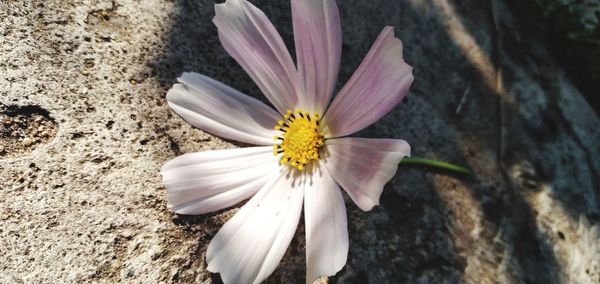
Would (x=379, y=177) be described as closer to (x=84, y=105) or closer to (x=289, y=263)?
(x=289, y=263)

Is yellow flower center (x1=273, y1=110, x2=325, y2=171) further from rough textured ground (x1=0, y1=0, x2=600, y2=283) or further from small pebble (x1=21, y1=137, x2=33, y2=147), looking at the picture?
small pebble (x1=21, y1=137, x2=33, y2=147)

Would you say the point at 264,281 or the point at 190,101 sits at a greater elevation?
the point at 190,101

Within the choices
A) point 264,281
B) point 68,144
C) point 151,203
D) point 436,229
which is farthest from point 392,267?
point 68,144

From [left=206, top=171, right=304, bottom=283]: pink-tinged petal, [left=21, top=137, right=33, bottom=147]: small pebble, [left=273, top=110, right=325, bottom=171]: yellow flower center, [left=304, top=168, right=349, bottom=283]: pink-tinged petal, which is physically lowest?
[left=206, top=171, right=304, bottom=283]: pink-tinged petal

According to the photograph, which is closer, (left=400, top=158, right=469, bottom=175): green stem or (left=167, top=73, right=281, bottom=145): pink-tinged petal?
(left=167, top=73, right=281, bottom=145): pink-tinged petal

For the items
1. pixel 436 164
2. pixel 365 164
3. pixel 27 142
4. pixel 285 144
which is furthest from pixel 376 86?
pixel 27 142

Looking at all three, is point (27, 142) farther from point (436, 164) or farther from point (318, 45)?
point (436, 164)

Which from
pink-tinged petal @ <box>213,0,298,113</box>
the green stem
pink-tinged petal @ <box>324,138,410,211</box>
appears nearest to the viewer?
pink-tinged petal @ <box>324,138,410,211</box>

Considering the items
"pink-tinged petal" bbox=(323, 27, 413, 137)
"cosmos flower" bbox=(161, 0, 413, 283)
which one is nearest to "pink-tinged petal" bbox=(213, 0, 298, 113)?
"cosmos flower" bbox=(161, 0, 413, 283)
